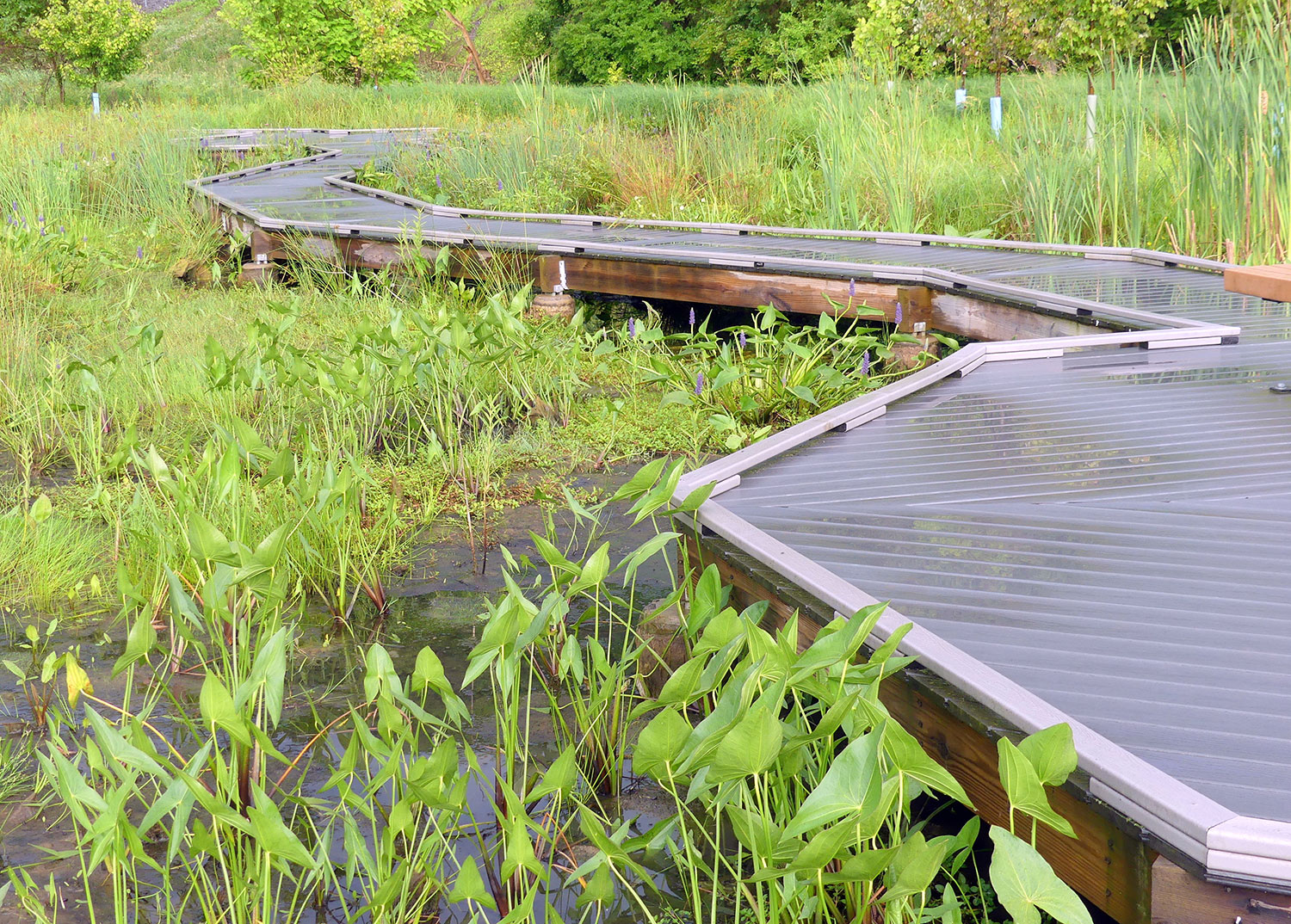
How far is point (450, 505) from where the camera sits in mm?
3711

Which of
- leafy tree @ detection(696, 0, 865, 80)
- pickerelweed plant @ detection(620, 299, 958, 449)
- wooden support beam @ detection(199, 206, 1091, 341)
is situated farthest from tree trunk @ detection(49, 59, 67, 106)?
pickerelweed plant @ detection(620, 299, 958, 449)

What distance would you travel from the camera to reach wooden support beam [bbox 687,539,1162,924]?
4.28 ft

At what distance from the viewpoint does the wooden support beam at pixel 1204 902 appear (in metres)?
1.17

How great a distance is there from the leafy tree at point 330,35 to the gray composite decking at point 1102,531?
24.7 meters

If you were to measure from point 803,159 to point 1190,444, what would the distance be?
5.71 m

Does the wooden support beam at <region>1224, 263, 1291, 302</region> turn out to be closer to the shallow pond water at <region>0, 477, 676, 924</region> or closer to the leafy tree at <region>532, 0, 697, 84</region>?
the shallow pond water at <region>0, 477, 676, 924</region>

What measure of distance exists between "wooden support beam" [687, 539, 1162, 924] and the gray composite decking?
0.03 metres

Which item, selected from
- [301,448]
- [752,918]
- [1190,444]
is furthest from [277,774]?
[1190,444]

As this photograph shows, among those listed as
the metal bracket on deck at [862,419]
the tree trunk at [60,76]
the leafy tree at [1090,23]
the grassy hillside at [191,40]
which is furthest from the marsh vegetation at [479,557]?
the grassy hillside at [191,40]

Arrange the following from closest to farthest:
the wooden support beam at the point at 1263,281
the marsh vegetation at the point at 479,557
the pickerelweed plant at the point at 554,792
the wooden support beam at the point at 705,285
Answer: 1. the pickerelweed plant at the point at 554,792
2. the marsh vegetation at the point at 479,557
3. the wooden support beam at the point at 1263,281
4. the wooden support beam at the point at 705,285

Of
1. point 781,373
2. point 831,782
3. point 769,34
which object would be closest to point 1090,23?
point 781,373

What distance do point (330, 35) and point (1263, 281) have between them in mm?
27546

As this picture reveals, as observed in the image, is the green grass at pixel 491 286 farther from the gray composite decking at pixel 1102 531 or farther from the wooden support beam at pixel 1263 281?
the wooden support beam at pixel 1263 281

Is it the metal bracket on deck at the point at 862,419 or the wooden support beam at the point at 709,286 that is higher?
the wooden support beam at the point at 709,286
